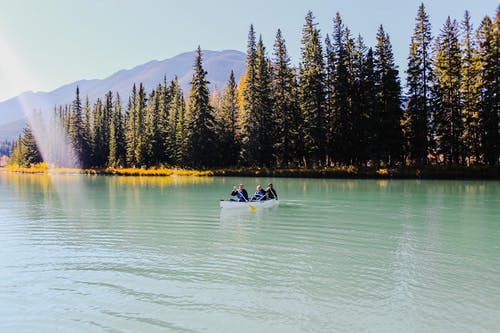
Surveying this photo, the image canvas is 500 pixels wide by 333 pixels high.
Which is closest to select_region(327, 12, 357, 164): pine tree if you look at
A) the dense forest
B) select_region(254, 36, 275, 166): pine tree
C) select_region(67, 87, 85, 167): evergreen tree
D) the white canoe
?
the dense forest

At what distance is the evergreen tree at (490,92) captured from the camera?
5409 cm

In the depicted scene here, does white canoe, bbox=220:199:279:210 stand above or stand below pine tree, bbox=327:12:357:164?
below

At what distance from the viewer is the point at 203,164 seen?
75.5m

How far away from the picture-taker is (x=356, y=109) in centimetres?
6425

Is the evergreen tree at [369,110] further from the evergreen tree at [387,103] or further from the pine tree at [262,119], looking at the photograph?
the pine tree at [262,119]

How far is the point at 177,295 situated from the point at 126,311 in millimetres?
1452

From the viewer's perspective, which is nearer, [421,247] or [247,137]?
[421,247]

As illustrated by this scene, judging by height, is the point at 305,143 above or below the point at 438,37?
below

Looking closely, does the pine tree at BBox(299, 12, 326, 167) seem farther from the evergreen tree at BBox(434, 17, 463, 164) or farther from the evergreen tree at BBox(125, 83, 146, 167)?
the evergreen tree at BBox(125, 83, 146, 167)

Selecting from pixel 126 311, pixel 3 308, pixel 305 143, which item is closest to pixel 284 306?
pixel 126 311

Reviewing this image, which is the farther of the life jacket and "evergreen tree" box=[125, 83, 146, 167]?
"evergreen tree" box=[125, 83, 146, 167]

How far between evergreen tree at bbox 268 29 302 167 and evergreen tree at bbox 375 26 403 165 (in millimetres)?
12483

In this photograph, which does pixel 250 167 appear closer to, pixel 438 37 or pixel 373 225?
pixel 438 37

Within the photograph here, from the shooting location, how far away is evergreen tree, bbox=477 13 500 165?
5409cm
